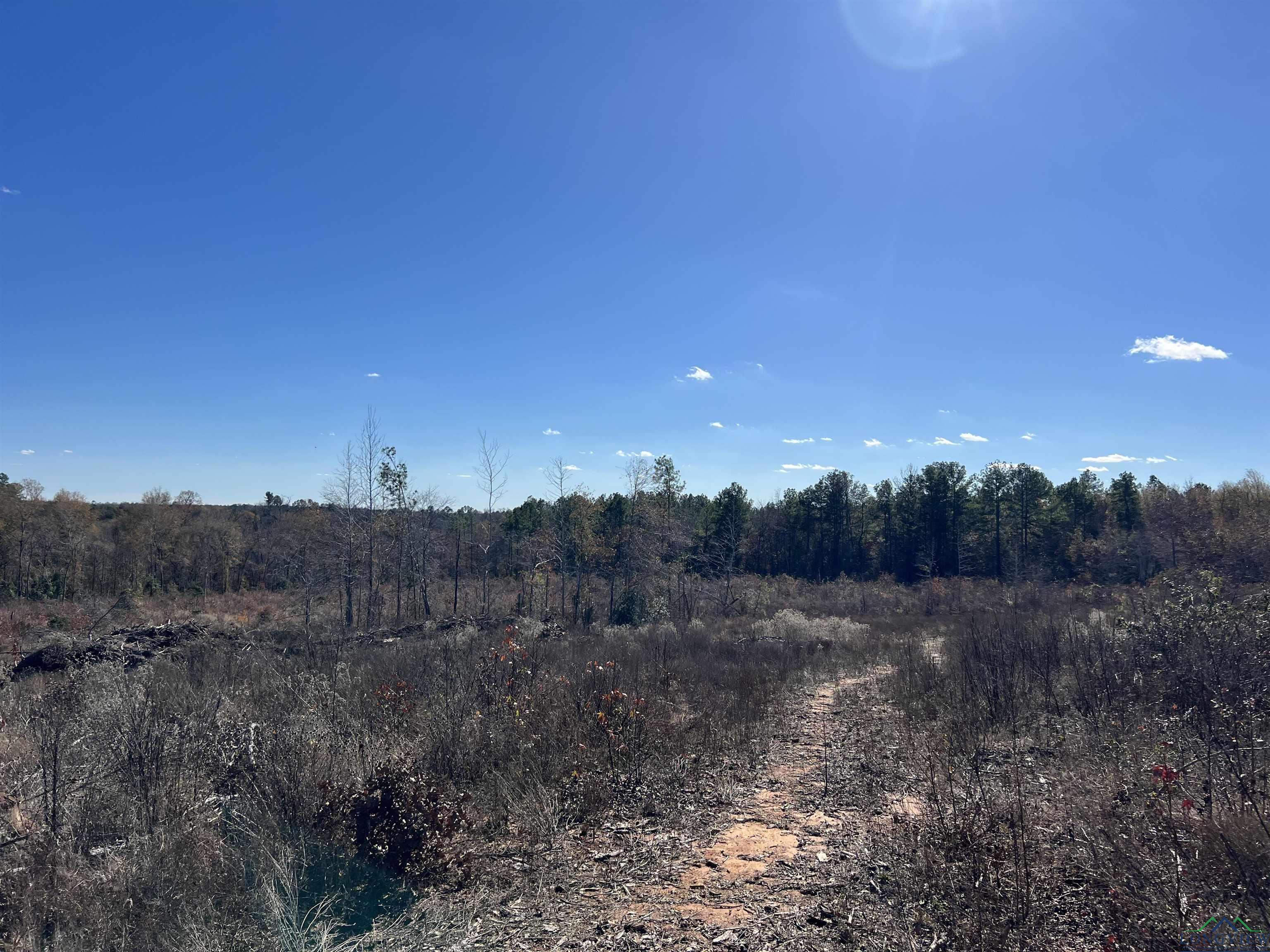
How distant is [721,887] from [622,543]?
20.9 metres

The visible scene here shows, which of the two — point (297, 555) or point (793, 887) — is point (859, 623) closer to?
point (793, 887)

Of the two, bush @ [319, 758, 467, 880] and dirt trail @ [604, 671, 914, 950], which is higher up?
bush @ [319, 758, 467, 880]

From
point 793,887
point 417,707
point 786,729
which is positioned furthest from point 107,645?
point 793,887

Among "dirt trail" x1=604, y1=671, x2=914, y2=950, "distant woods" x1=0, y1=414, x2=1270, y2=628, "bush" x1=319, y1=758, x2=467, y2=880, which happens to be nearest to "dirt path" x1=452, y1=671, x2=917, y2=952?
"dirt trail" x1=604, y1=671, x2=914, y2=950

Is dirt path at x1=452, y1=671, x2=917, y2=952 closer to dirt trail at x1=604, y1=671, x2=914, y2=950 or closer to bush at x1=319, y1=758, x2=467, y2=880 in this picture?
dirt trail at x1=604, y1=671, x2=914, y2=950

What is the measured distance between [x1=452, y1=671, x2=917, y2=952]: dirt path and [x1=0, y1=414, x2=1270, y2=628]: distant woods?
16.9m

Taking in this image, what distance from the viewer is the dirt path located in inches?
149

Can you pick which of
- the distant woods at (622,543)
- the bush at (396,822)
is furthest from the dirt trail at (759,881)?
the distant woods at (622,543)

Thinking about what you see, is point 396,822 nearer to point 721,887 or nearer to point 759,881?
point 721,887

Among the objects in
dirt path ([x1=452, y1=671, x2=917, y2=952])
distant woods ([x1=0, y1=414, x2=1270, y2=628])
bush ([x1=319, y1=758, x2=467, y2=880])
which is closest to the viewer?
dirt path ([x1=452, y1=671, x2=917, y2=952])

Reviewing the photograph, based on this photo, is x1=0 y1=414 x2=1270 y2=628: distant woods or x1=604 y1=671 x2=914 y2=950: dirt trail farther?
x1=0 y1=414 x2=1270 y2=628: distant woods

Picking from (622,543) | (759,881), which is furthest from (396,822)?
(622,543)

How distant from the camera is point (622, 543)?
2531 cm

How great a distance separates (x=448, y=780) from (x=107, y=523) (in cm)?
5142
